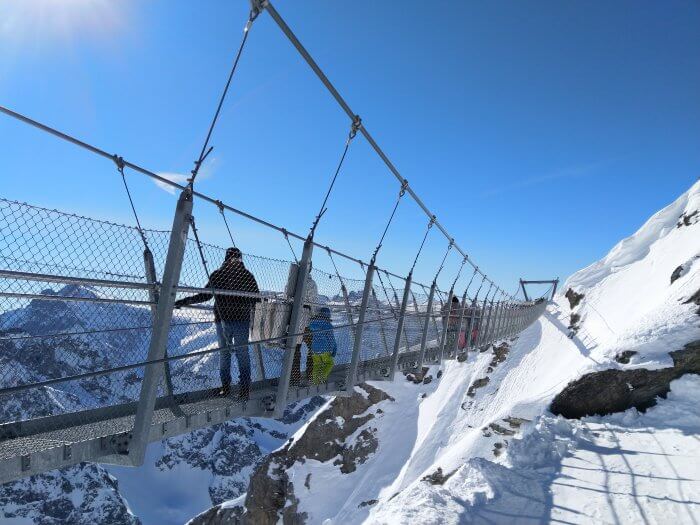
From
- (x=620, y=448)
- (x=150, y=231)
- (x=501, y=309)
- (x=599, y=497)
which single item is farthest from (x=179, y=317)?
(x=501, y=309)

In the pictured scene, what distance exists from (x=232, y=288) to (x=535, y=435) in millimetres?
5629

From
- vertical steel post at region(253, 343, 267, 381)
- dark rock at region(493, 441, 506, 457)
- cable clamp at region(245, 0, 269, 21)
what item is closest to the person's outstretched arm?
vertical steel post at region(253, 343, 267, 381)

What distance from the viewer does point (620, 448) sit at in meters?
6.09

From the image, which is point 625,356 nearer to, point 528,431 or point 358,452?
point 528,431

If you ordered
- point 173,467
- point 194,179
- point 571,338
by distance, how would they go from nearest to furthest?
1. point 194,179
2. point 571,338
3. point 173,467

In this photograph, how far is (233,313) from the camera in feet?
11.3

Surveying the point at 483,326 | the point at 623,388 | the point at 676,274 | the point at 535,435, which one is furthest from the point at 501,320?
the point at 535,435

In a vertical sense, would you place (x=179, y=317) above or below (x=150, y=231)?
below

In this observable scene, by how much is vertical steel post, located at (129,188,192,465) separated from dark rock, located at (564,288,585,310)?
2095 cm

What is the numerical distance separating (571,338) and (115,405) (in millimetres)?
17083

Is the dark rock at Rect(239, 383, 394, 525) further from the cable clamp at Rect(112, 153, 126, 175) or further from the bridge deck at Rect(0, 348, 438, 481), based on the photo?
the cable clamp at Rect(112, 153, 126, 175)

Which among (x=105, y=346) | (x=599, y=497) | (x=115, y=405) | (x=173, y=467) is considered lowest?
(x=599, y=497)

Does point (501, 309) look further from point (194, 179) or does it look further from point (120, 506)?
point (120, 506)

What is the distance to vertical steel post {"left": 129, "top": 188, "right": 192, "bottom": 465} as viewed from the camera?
2307mm
